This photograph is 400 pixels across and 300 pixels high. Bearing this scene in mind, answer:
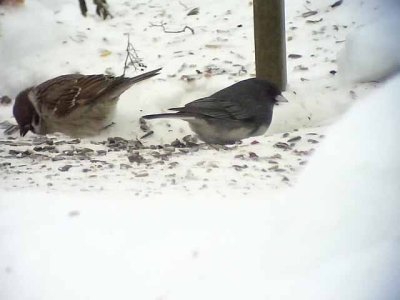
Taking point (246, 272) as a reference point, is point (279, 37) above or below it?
above

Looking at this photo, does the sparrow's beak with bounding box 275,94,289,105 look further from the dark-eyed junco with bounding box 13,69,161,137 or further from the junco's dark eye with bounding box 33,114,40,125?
the junco's dark eye with bounding box 33,114,40,125

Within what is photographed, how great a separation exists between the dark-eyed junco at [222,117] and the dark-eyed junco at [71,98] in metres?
0.06

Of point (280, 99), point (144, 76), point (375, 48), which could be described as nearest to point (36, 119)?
point (144, 76)

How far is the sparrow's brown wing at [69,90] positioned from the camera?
30.0 inches

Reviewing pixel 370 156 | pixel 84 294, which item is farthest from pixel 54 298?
pixel 370 156

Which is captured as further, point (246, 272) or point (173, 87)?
point (173, 87)

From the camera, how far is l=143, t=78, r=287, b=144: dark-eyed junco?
0.74 metres

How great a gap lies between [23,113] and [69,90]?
0.26 feet

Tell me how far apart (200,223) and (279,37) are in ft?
0.86

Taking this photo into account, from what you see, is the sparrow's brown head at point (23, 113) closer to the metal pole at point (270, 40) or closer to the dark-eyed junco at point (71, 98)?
the dark-eyed junco at point (71, 98)

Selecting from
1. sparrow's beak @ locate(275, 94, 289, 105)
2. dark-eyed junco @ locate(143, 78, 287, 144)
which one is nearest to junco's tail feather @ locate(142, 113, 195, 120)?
dark-eyed junco @ locate(143, 78, 287, 144)

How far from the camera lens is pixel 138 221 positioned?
622mm

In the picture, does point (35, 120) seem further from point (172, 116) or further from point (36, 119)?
point (172, 116)

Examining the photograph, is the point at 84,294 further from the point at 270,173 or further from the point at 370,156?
the point at 370,156
